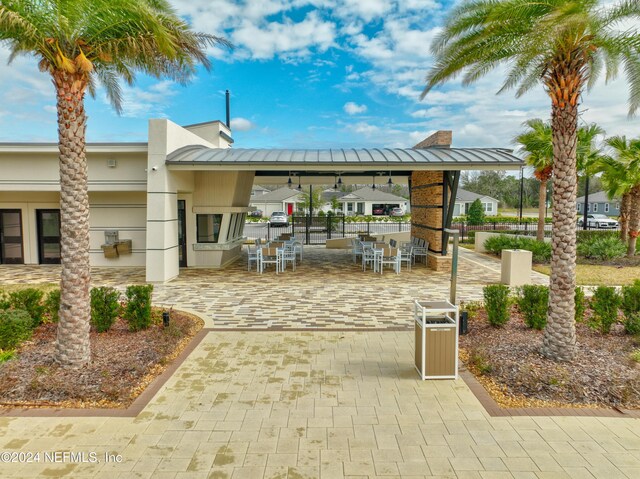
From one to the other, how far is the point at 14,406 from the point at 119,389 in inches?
42.1

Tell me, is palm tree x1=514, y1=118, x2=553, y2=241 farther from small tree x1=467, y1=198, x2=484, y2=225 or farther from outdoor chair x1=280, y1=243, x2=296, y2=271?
small tree x1=467, y1=198, x2=484, y2=225

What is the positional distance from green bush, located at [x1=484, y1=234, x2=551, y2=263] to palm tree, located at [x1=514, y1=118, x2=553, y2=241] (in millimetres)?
1445

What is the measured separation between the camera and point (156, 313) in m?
8.07

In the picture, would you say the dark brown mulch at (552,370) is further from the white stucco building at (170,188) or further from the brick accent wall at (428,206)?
the brick accent wall at (428,206)

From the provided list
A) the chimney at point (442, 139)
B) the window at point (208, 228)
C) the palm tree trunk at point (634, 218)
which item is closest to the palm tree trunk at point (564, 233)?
the chimney at point (442, 139)

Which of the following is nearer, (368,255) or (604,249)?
(368,255)

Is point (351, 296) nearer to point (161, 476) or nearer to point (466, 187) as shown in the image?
point (161, 476)

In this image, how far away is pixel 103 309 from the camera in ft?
22.5

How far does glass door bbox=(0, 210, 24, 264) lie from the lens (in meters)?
15.0

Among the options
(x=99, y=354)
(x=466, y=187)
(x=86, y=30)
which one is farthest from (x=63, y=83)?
(x=466, y=187)

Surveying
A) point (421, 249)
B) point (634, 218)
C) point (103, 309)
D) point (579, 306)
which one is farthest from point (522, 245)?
point (103, 309)

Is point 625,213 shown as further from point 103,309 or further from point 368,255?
point 103,309

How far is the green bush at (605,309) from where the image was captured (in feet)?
22.6

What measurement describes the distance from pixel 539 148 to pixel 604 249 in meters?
4.62
